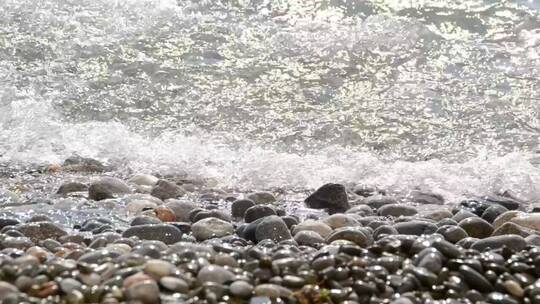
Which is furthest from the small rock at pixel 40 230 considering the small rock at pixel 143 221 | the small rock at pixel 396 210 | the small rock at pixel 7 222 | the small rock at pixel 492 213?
the small rock at pixel 492 213

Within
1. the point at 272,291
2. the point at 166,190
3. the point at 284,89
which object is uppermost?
the point at 284,89

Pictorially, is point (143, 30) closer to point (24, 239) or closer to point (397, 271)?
point (24, 239)

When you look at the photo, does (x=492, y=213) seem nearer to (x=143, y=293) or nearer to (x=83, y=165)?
(x=143, y=293)

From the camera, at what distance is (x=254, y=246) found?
110 inches

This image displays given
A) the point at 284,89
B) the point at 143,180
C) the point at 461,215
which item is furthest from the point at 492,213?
the point at 284,89

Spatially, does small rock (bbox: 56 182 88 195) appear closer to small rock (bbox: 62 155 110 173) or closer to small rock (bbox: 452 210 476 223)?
small rock (bbox: 62 155 110 173)

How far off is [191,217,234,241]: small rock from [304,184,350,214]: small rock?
0.76 meters

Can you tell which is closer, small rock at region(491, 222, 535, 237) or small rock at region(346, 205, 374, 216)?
small rock at region(491, 222, 535, 237)

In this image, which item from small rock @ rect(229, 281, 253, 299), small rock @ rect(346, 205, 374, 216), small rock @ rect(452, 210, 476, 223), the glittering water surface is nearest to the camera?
small rock @ rect(229, 281, 253, 299)

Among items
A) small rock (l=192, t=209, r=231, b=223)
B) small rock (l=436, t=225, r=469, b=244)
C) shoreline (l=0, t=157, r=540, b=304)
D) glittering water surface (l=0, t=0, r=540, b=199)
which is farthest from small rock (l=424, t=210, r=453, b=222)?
small rock (l=192, t=209, r=231, b=223)

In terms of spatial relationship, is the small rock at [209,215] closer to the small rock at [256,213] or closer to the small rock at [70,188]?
the small rock at [256,213]

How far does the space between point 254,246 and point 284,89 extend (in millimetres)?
3314

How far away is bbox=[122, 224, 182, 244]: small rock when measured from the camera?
9.87 feet

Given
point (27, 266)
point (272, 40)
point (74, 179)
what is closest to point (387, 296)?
point (27, 266)
